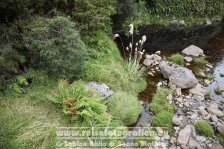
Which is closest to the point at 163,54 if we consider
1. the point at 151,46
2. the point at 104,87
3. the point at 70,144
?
the point at 151,46

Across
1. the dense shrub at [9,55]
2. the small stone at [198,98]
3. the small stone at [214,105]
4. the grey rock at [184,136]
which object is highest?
the dense shrub at [9,55]

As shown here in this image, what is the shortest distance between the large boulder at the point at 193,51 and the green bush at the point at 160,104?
175 inches

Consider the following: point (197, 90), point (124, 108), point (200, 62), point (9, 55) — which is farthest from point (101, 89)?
point (200, 62)

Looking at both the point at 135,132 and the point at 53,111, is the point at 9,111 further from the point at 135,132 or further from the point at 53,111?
the point at 135,132

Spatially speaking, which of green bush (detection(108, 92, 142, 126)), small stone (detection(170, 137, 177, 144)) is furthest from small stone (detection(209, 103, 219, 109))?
green bush (detection(108, 92, 142, 126))

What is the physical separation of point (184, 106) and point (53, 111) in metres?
4.62

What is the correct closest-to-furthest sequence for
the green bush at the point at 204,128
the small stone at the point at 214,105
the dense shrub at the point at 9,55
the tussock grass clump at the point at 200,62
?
the dense shrub at the point at 9,55, the green bush at the point at 204,128, the small stone at the point at 214,105, the tussock grass clump at the point at 200,62

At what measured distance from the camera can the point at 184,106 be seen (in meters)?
8.94

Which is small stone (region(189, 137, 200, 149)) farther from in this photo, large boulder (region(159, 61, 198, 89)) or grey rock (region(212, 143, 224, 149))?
large boulder (region(159, 61, 198, 89))

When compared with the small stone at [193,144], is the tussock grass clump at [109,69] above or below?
above

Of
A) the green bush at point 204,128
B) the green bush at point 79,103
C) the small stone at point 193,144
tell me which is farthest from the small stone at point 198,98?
the green bush at point 79,103

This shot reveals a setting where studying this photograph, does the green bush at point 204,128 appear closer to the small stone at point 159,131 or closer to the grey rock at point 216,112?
the grey rock at point 216,112

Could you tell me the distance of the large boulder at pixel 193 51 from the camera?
1276cm

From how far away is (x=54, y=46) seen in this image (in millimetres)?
7516
